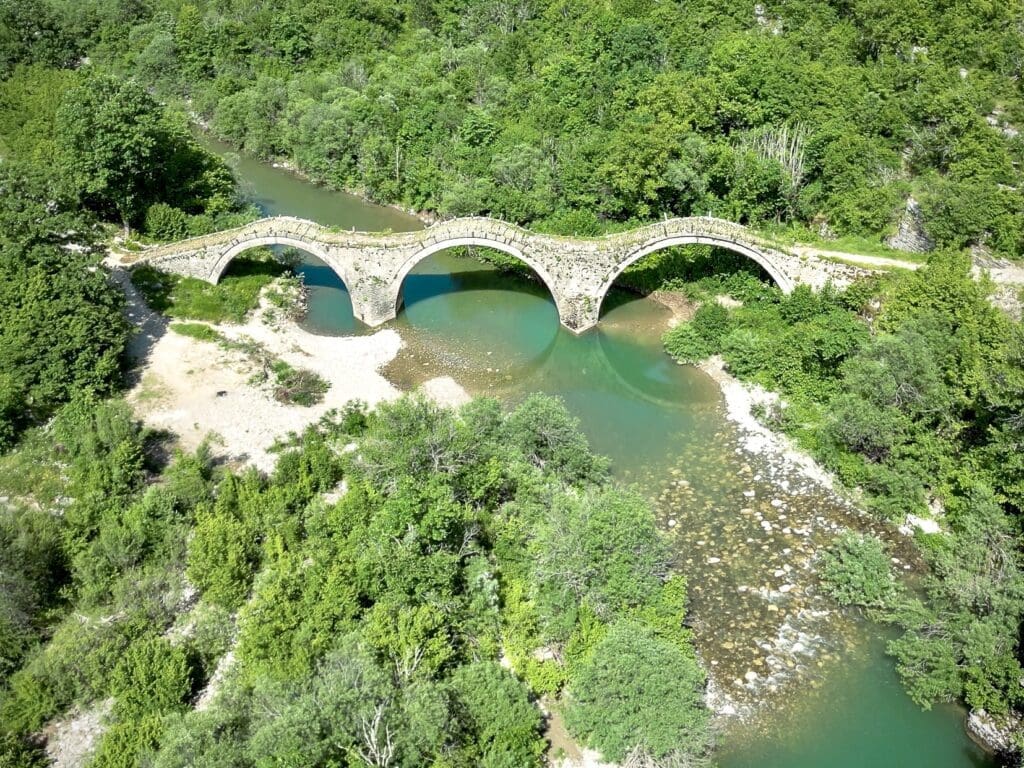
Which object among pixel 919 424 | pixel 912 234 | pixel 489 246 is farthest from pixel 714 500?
pixel 912 234

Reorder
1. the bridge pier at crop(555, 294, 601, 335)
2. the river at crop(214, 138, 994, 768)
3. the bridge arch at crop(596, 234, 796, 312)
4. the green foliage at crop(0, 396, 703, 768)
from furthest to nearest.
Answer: the bridge pier at crop(555, 294, 601, 335) → the bridge arch at crop(596, 234, 796, 312) → the river at crop(214, 138, 994, 768) → the green foliage at crop(0, 396, 703, 768)

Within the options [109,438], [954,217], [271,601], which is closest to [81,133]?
[109,438]

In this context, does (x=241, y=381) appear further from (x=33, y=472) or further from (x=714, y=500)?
(x=714, y=500)

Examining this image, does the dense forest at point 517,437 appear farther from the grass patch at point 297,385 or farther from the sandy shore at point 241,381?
the grass patch at point 297,385

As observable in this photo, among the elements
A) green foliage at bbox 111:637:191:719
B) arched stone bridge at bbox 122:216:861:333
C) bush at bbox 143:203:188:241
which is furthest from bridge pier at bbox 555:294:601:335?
green foliage at bbox 111:637:191:719

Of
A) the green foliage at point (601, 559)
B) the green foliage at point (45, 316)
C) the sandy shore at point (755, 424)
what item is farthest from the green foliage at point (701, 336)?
the green foliage at point (45, 316)

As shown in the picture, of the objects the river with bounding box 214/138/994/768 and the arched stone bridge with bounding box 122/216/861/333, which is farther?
the arched stone bridge with bounding box 122/216/861/333

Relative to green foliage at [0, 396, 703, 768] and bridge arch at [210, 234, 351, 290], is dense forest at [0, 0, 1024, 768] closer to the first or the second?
green foliage at [0, 396, 703, 768]
